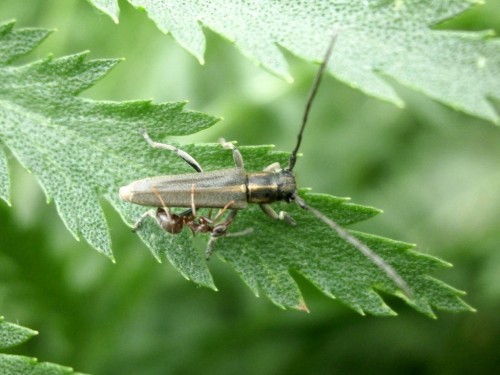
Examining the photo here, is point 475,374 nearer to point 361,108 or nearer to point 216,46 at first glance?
point 361,108

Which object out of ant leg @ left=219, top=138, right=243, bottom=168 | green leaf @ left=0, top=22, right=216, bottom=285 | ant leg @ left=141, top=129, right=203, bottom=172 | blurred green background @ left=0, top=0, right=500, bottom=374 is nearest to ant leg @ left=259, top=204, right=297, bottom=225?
ant leg @ left=219, top=138, right=243, bottom=168

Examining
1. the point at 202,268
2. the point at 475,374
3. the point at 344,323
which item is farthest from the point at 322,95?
the point at 202,268

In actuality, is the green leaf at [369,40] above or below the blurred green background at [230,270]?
above

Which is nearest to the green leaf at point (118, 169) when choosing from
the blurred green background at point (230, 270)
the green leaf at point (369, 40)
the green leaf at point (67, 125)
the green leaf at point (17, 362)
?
the green leaf at point (67, 125)

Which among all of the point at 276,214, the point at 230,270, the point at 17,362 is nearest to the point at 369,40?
the point at 276,214

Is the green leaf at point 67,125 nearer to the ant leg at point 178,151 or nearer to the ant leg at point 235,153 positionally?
the ant leg at point 178,151

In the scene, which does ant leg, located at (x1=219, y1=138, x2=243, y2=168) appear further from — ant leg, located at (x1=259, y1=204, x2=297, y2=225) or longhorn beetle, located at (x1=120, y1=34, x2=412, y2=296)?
ant leg, located at (x1=259, y1=204, x2=297, y2=225)
